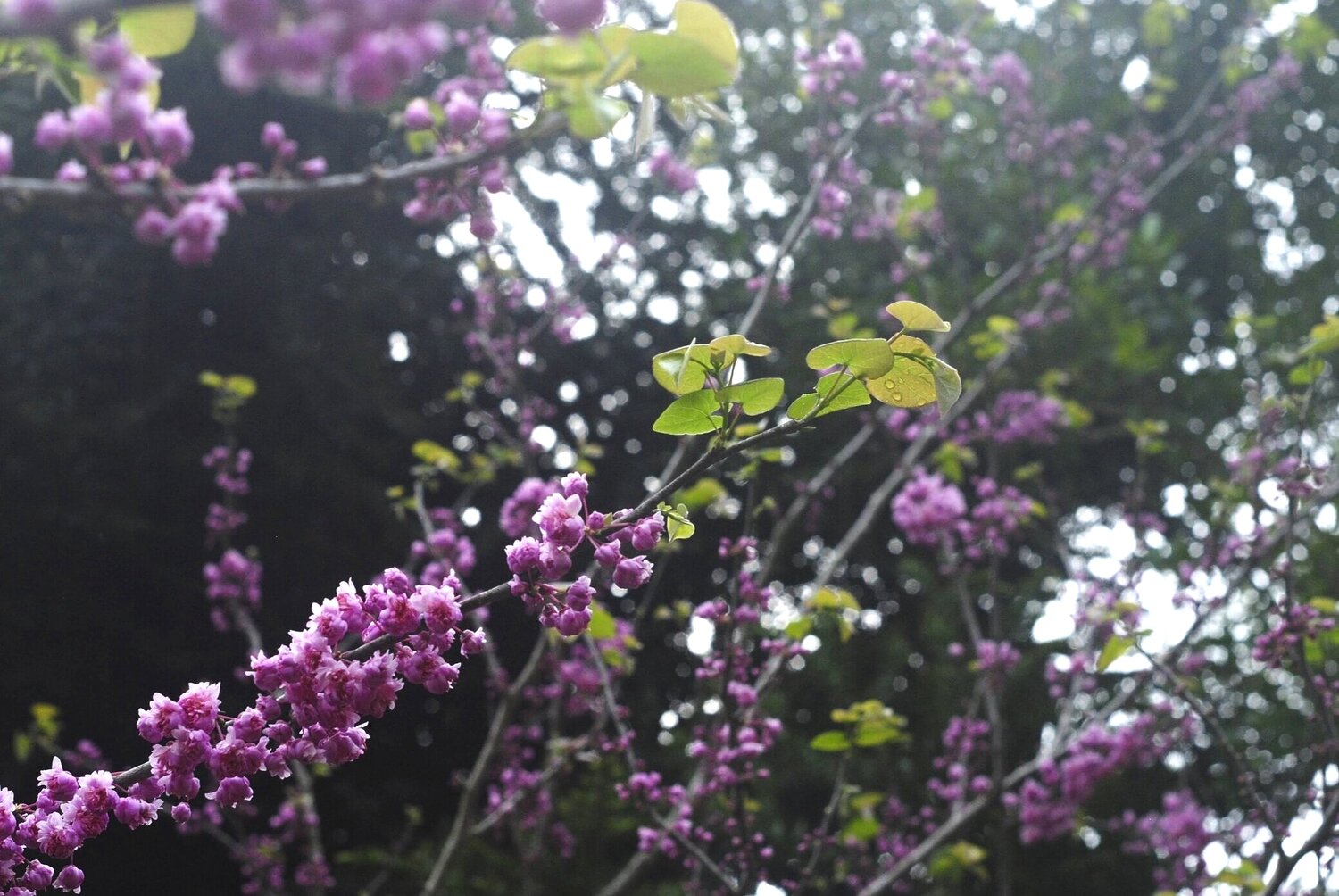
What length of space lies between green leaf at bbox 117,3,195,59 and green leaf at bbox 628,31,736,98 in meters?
0.48

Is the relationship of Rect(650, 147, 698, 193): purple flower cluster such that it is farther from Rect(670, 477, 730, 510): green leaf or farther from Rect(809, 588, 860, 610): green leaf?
Rect(809, 588, 860, 610): green leaf

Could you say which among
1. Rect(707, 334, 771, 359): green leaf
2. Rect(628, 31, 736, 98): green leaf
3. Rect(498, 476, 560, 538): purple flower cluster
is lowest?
Rect(707, 334, 771, 359): green leaf

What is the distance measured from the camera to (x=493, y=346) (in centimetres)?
379

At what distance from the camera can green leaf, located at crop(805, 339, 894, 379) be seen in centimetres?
112

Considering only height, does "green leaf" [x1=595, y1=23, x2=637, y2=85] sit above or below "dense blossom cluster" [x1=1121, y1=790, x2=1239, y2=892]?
below

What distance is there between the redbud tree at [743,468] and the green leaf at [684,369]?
80cm

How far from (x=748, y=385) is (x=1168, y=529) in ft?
18.0

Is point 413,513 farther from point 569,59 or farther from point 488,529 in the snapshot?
point 569,59

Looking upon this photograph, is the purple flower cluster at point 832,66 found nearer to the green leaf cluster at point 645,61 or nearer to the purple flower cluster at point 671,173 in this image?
the purple flower cluster at point 671,173

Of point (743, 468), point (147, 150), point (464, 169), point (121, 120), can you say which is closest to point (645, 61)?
point (121, 120)

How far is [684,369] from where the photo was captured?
3.80 feet

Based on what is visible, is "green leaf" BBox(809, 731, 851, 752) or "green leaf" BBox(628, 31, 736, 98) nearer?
"green leaf" BBox(628, 31, 736, 98)

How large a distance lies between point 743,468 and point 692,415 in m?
1.21

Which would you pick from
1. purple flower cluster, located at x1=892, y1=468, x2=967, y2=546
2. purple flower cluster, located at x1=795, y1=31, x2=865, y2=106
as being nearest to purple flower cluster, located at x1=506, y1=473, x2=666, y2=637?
purple flower cluster, located at x1=795, y1=31, x2=865, y2=106
